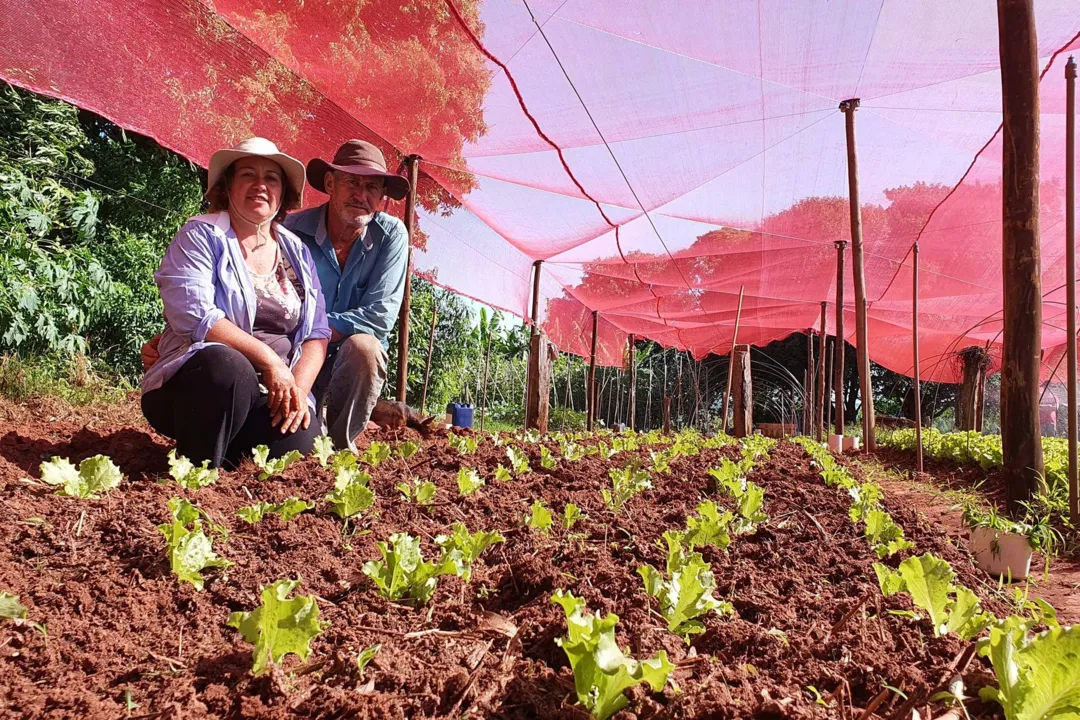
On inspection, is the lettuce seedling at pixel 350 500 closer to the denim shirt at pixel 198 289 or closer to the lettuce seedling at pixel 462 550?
the lettuce seedling at pixel 462 550

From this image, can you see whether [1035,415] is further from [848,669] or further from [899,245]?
[899,245]

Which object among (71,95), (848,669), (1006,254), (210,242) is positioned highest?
(71,95)

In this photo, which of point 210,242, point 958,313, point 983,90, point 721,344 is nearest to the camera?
point 210,242

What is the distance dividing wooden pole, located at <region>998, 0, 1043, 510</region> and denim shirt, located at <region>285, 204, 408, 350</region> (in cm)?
322

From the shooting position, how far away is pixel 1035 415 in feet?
11.8

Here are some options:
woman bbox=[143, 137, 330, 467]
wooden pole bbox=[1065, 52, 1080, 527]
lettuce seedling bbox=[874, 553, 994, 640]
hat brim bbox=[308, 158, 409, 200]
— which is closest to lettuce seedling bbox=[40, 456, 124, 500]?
woman bbox=[143, 137, 330, 467]

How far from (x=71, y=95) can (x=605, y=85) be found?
11.6 feet

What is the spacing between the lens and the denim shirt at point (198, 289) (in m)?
2.45

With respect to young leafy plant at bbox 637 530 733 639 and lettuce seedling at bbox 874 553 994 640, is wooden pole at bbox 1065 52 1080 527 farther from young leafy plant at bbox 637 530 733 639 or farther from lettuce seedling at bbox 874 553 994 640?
young leafy plant at bbox 637 530 733 639

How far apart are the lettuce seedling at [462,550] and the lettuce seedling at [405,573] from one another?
0.03 ft

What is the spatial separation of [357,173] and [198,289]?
1.28m

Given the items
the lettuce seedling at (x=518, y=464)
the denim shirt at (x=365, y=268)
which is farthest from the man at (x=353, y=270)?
the lettuce seedling at (x=518, y=464)

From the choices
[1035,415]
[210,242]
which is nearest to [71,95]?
[210,242]

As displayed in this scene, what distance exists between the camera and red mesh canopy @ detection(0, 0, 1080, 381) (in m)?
4.32
